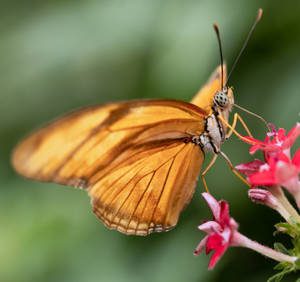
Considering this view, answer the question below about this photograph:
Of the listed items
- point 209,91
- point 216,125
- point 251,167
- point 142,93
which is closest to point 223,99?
point 216,125

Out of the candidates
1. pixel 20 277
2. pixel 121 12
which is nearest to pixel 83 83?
pixel 121 12

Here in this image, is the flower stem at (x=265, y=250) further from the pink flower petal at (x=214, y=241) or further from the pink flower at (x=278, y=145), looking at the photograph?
the pink flower at (x=278, y=145)

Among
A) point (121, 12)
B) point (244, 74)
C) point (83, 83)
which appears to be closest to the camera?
point (244, 74)

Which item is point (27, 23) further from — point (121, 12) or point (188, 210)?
point (188, 210)

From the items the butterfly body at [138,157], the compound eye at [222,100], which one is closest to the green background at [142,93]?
the butterfly body at [138,157]

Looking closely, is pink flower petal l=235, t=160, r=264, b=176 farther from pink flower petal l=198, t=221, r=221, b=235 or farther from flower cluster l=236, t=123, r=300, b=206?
pink flower petal l=198, t=221, r=221, b=235

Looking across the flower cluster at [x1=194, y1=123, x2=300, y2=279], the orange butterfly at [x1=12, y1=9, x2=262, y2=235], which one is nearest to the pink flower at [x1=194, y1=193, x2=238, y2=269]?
the flower cluster at [x1=194, y1=123, x2=300, y2=279]

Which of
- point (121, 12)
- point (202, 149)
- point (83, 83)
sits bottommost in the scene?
point (83, 83)
